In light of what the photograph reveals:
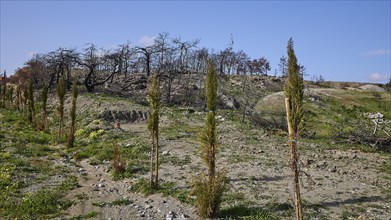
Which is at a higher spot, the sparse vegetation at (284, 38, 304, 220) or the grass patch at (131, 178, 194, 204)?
the sparse vegetation at (284, 38, 304, 220)

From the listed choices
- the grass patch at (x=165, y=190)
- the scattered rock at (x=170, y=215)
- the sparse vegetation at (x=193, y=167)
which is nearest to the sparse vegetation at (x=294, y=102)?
the sparse vegetation at (x=193, y=167)

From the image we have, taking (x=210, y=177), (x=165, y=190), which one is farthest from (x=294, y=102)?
(x=165, y=190)

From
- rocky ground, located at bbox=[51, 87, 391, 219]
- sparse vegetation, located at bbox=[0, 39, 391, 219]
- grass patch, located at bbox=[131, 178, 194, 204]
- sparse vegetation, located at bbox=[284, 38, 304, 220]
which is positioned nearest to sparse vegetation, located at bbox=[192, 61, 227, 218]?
sparse vegetation, located at bbox=[0, 39, 391, 219]

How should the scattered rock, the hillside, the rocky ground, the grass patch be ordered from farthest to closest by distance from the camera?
the grass patch, the hillside, the rocky ground, the scattered rock

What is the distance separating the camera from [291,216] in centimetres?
877

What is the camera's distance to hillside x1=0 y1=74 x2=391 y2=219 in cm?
953

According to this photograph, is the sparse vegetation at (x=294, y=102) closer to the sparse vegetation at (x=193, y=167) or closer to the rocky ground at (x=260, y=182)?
the sparse vegetation at (x=193, y=167)

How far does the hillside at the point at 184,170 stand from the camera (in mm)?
9531

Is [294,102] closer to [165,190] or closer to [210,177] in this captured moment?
[210,177]

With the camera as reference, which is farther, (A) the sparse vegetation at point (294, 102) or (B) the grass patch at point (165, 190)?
(B) the grass patch at point (165, 190)

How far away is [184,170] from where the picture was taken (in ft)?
43.9

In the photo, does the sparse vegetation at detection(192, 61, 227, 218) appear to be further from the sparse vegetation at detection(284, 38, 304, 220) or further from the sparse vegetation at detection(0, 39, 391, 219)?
the sparse vegetation at detection(284, 38, 304, 220)

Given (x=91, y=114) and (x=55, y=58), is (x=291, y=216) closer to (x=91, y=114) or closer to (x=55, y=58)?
(x=91, y=114)

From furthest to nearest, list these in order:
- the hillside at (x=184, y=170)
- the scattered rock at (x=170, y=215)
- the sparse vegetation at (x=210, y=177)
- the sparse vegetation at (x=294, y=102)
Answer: the hillside at (x=184, y=170), the scattered rock at (x=170, y=215), the sparse vegetation at (x=210, y=177), the sparse vegetation at (x=294, y=102)
